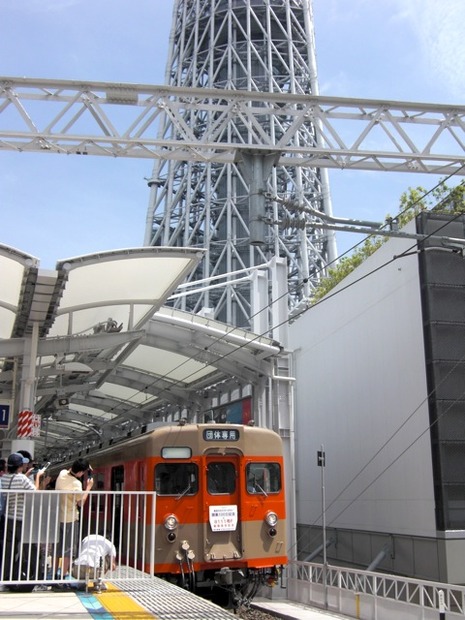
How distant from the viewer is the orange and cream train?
1105 centimetres

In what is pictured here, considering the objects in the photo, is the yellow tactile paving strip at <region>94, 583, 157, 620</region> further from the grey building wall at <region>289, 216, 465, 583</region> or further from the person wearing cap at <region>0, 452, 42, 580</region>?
the grey building wall at <region>289, 216, 465, 583</region>

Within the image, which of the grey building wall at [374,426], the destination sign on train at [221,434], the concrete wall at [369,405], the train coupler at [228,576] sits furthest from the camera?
the concrete wall at [369,405]

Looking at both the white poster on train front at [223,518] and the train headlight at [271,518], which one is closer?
the white poster on train front at [223,518]

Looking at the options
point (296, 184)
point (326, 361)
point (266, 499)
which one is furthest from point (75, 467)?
point (296, 184)

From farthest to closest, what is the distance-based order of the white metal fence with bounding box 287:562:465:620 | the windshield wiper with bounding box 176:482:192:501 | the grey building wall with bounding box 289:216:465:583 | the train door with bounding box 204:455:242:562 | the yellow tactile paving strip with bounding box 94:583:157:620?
the grey building wall with bounding box 289:216:465:583, the windshield wiper with bounding box 176:482:192:501, the train door with bounding box 204:455:242:562, the white metal fence with bounding box 287:562:465:620, the yellow tactile paving strip with bounding box 94:583:157:620

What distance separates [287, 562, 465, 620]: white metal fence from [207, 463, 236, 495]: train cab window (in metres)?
2.77

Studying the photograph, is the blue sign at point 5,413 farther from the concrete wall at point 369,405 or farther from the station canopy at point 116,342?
the concrete wall at point 369,405

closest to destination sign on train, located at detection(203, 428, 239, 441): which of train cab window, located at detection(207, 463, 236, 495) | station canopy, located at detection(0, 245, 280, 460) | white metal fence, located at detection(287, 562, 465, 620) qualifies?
train cab window, located at detection(207, 463, 236, 495)

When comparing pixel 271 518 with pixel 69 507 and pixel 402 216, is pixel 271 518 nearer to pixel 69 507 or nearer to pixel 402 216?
pixel 69 507

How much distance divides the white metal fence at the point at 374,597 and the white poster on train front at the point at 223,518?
248 centimetres

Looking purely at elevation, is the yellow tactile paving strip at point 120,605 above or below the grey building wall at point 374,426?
below

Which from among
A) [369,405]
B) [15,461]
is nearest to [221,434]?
[15,461]

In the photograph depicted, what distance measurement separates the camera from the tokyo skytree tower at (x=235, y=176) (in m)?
55.9

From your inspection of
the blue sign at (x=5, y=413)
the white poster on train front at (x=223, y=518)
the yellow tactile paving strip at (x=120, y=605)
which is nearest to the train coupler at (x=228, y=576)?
the white poster on train front at (x=223, y=518)
